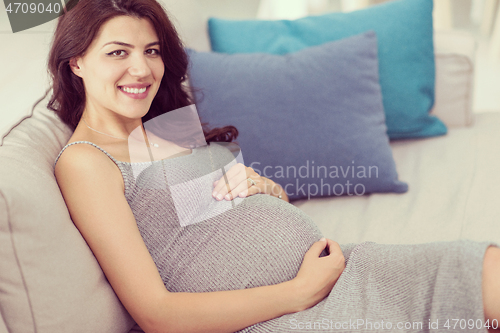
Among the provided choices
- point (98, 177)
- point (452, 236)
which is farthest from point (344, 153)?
point (98, 177)

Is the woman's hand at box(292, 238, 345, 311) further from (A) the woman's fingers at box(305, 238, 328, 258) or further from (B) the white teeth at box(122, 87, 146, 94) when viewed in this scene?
(B) the white teeth at box(122, 87, 146, 94)

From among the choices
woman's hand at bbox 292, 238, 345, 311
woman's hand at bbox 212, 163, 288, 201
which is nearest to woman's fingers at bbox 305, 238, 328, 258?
woman's hand at bbox 292, 238, 345, 311

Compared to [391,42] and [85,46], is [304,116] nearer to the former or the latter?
[391,42]

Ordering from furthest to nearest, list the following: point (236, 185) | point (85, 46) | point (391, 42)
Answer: point (391, 42) → point (236, 185) → point (85, 46)

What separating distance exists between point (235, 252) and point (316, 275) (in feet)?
0.57

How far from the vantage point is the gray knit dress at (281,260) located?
0.74 metres

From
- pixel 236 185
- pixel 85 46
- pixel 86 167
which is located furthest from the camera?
pixel 236 185

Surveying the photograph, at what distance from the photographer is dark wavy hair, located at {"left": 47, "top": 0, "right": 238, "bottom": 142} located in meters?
0.95

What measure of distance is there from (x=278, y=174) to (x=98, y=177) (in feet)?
2.15

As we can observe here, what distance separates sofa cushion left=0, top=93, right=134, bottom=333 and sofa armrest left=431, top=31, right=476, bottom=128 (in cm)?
149

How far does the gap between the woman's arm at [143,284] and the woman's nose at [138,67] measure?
0.25 metres

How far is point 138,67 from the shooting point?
0.98 m

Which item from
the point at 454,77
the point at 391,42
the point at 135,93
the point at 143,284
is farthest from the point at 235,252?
the point at 454,77

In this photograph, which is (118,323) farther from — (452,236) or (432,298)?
(452,236)
